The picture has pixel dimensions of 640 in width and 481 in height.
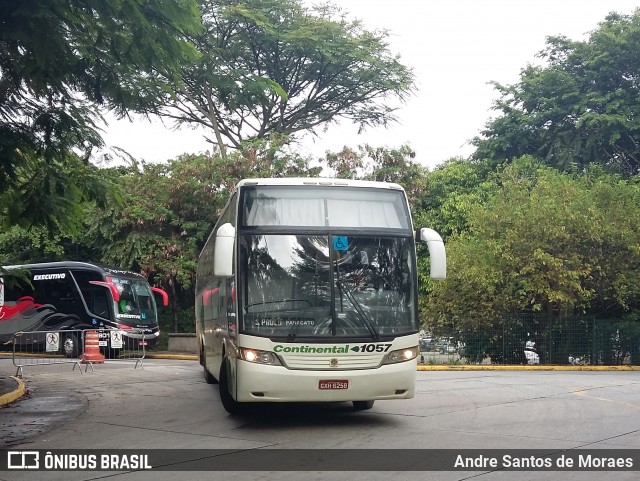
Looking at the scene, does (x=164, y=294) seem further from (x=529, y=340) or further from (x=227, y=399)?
(x=227, y=399)

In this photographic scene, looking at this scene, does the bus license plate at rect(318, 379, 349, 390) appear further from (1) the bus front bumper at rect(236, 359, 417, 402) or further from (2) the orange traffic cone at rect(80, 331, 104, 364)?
(2) the orange traffic cone at rect(80, 331, 104, 364)

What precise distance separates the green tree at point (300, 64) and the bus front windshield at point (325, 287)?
76.9 ft

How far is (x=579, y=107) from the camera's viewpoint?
119 ft

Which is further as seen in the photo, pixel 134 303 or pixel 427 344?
pixel 134 303

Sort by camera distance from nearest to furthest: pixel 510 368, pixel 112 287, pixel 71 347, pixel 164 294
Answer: pixel 510 368 → pixel 71 347 → pixel 112 287 → pixel 164 294

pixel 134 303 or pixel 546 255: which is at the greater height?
pixel 546 255

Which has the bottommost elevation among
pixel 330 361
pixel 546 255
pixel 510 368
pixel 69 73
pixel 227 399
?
pixel 510 368

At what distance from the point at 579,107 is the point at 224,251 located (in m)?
29.3

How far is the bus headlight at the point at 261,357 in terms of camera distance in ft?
34.9

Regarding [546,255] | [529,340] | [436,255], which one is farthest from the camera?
[529,340]

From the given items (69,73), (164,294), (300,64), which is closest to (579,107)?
(300,64)

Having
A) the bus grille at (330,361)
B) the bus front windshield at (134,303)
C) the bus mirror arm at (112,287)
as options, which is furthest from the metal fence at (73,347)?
the bus grille at (330,361)

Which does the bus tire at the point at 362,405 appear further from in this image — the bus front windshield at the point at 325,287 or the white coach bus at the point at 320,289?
the bus front windshield at the point at 325,287

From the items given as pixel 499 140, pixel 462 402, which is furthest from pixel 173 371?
pixel 499 140
